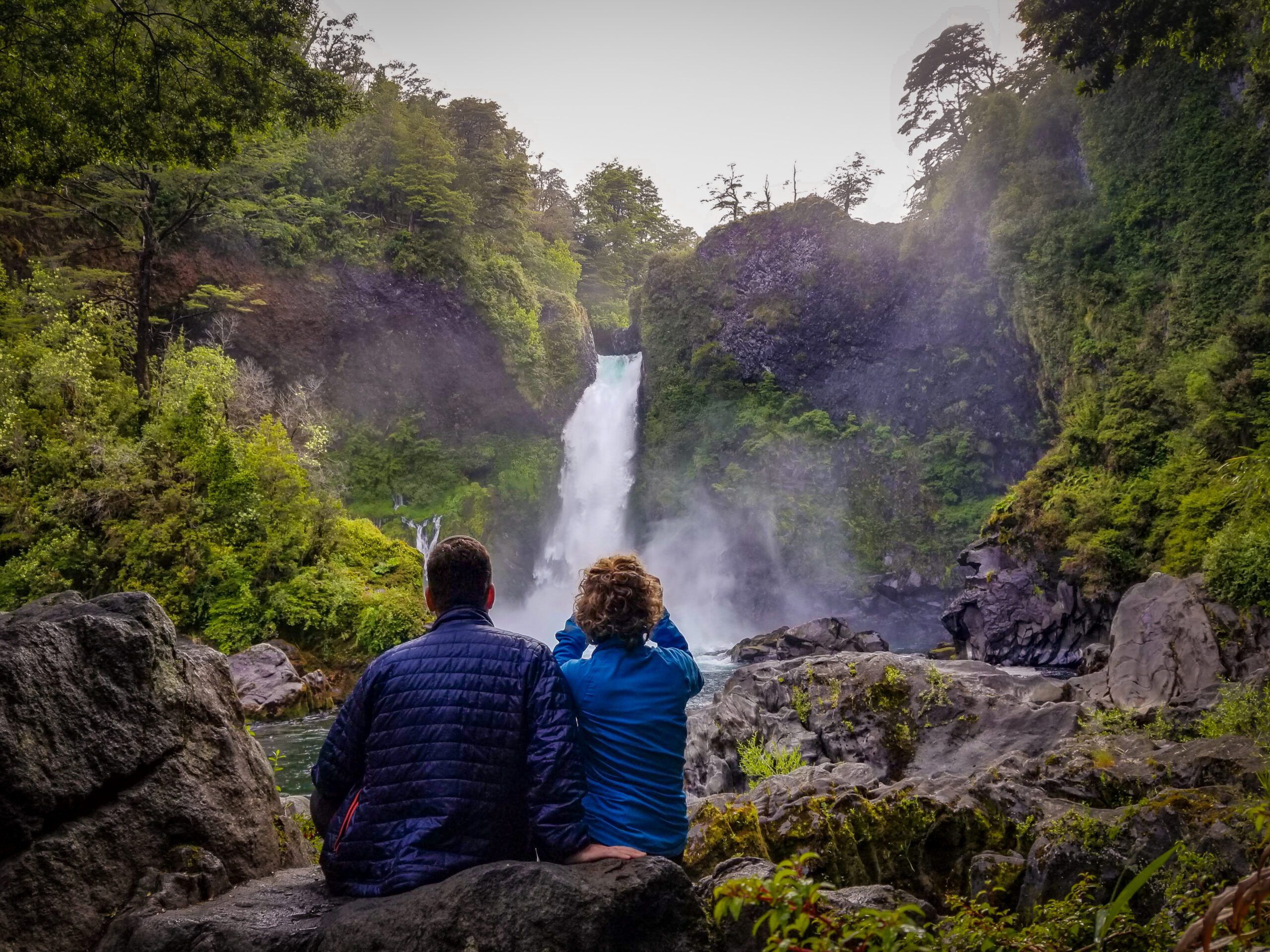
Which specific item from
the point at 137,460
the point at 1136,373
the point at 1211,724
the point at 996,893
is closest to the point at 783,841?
the point at 996,893

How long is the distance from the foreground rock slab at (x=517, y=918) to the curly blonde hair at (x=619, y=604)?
766 mm

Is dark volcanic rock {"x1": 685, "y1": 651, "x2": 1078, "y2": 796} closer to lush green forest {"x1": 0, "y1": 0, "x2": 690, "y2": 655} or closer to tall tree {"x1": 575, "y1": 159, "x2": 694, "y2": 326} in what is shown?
lush green forest {"x1": 0, "y1": 0, "x2": 690, "y2": 655}

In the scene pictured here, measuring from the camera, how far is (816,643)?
56.0 feet

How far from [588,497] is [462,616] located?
81.6 ft

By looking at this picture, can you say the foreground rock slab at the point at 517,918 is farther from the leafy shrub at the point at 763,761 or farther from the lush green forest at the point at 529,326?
the lush green forest at the point at 529,326

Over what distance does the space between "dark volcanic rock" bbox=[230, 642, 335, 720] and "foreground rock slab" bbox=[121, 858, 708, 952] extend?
410 inches

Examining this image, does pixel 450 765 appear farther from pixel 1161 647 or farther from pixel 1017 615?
pixel 1017 615

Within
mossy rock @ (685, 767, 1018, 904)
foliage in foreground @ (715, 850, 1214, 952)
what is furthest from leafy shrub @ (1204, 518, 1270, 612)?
foliage in foreground @ (715, 850, 1214, 952)

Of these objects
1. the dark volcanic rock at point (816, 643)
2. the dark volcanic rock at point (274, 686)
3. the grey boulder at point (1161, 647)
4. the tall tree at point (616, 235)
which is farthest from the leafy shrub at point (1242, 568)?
the tall tree at point (616, 235)

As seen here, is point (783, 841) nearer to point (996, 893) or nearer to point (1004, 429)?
point (996, 893)

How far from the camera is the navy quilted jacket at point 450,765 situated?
2.44 m

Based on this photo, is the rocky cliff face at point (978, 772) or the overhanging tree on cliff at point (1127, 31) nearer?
the rocky cliff face at point (978, 772)

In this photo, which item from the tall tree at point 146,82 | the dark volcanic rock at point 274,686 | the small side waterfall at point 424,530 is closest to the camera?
the tall tree at point 146,82

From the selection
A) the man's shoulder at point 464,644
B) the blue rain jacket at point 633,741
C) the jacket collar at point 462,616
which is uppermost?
the jacket collar at point 462,616
